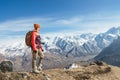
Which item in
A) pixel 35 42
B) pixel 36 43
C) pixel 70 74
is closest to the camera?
pixel 35 42

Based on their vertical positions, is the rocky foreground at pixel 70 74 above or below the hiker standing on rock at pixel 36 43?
below

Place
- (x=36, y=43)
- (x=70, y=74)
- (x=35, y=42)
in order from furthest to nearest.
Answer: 1. (x=70, y=74)
2. (x=36, y=43)
3. (x=35, y=42)

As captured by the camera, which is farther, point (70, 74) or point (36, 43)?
point (70, 74)

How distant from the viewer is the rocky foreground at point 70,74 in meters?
21.5

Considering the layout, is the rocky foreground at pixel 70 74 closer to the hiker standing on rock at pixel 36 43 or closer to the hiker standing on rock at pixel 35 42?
the hiker standing on rock at pixel 35 42

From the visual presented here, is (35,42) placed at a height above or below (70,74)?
above

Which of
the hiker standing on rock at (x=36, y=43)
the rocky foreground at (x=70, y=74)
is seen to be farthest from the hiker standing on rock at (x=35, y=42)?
the rocky foreground at (x=70, y=74)

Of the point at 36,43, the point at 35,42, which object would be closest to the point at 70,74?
the point at 36,43

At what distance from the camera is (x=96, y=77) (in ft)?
88.8

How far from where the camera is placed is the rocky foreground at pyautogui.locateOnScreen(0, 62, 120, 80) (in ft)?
70.5

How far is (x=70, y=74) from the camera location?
26.7 metres

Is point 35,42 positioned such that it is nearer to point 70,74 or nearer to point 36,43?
point 36,43

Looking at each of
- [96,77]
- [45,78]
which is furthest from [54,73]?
[96,77]

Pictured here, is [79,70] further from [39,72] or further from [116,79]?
[39,72]
